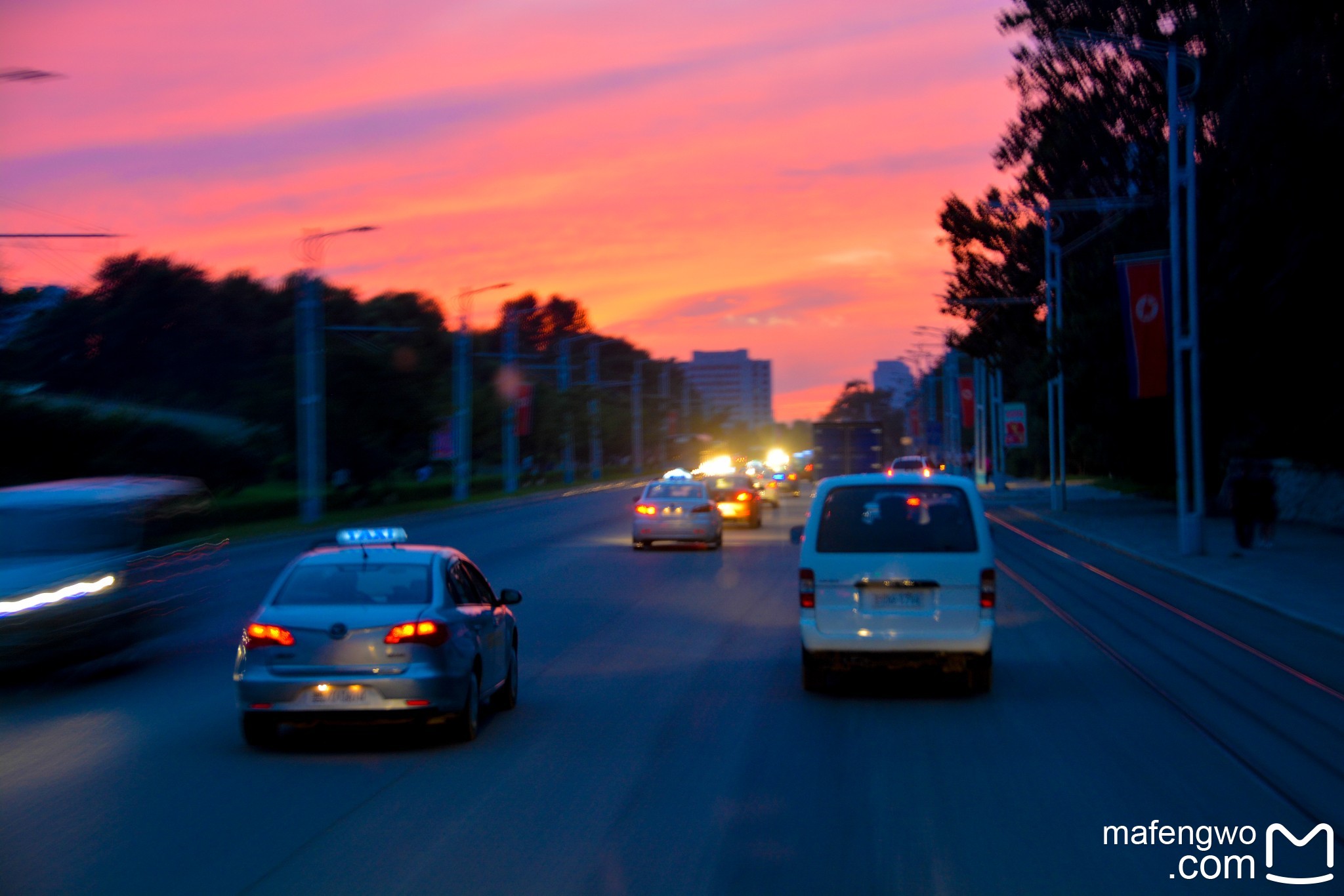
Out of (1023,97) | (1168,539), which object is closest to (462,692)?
(1168,539)

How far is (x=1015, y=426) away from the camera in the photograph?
191ft

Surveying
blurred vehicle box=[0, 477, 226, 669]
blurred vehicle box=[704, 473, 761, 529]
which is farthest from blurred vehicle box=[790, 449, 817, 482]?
blurred vehicle box=[0, 477, 226, 669]

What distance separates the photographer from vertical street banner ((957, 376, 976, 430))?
78000mm

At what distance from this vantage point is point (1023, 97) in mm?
53781

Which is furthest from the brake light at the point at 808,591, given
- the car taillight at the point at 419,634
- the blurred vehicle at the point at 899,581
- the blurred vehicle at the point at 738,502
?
the blurred vehicle at the point at 738,502

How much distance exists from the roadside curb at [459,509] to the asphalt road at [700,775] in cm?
2411

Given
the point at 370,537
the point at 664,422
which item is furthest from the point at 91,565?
the point at 664,422

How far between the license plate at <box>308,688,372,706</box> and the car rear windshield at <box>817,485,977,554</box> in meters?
4.28

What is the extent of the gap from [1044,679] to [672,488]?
64.3 feet

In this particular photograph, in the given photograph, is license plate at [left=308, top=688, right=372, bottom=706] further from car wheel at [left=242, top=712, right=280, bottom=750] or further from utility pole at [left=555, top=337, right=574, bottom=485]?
utility pole at [left=555, top=337, right=574, bottom=485]

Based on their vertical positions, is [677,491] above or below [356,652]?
above

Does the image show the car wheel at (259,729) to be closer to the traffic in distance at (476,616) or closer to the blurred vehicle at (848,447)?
the traffic in distance at (476,616)

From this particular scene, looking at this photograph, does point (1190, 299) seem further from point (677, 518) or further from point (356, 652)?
point (356, 652)

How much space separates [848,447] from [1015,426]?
686 centimetres
